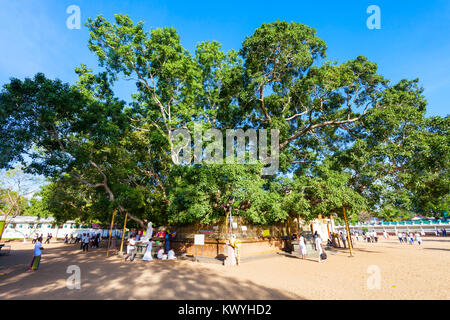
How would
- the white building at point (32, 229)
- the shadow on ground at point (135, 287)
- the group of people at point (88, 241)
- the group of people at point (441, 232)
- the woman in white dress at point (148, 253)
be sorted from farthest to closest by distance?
1. the white building at point (32, 229)
2. the group of people at point (441, 232)
3. the group of people at point (88, 241)
4. the woman in white dress at point (148, 253)
5. the shadow on ground at point (135, 287)

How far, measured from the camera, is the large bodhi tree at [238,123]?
1312 cm

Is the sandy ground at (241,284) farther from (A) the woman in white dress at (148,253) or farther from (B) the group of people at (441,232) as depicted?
(B) the group of people at (441,232)

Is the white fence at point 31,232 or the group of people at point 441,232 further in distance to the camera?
the white fence at point 31,232

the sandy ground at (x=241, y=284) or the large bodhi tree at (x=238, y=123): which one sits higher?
the large bodhi tree at (x=238, y=123)

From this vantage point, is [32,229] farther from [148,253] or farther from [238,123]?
[238,123]

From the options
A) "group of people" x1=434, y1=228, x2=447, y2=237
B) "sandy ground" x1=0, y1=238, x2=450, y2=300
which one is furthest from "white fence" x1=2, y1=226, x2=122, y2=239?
"group of people" x1=434, y1=228, x2=447, y2=237

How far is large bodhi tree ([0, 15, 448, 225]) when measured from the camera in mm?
13125

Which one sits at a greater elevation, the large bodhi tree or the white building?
the large bodhi tree

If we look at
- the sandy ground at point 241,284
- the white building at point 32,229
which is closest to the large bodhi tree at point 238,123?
the sandy ground at point 241,284

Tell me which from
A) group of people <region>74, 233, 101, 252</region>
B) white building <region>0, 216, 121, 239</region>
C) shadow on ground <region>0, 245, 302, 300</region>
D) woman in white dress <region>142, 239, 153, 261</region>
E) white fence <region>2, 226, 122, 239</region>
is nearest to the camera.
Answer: shadow on ground <region>0, 245, 302, 300</region>

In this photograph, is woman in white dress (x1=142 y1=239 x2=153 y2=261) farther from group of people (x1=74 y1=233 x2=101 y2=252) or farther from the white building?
the white building

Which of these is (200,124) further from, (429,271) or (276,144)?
(429,271)

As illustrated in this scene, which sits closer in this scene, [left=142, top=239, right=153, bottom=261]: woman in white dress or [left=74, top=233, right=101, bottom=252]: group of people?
[left=142, top=239, right=153, bottom=261]: woman in white dress
